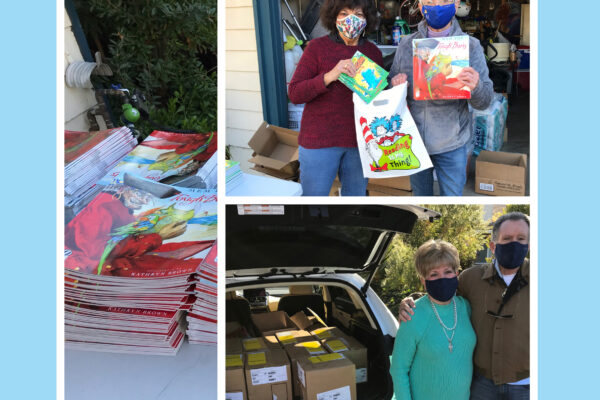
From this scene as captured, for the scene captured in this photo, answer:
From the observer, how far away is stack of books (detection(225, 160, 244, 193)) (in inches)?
82.2

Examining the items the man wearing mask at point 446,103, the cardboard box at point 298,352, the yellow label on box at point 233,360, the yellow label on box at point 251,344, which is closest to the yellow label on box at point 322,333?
the cardboard box at point 298,352

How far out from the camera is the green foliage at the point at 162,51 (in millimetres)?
2988

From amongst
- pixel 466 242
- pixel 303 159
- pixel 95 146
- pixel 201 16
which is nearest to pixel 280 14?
pixel 201 16

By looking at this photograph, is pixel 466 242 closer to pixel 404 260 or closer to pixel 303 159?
pixel 404 260

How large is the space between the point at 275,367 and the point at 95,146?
4.00 ft

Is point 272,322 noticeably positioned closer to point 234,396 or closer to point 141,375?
point 234,396

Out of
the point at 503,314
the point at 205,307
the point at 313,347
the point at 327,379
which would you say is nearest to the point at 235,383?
the point at 327,379

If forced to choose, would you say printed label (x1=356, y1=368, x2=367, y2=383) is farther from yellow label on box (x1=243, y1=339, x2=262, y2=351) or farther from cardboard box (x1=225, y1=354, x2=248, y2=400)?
cardboard box (x1=225, y1=354, x2=248, y2=400)

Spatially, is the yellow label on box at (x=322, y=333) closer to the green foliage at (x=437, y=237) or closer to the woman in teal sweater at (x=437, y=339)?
the green foliage at (x=437, y=237)

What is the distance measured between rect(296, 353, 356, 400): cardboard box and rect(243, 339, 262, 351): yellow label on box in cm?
24

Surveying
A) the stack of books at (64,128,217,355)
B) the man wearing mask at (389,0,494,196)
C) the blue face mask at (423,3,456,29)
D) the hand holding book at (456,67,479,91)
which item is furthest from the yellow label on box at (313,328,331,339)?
the blue face mask at (423,3,456,29)

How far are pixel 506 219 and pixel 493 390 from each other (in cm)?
64

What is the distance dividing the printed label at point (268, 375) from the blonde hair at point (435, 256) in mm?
743

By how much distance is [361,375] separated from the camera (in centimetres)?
257
